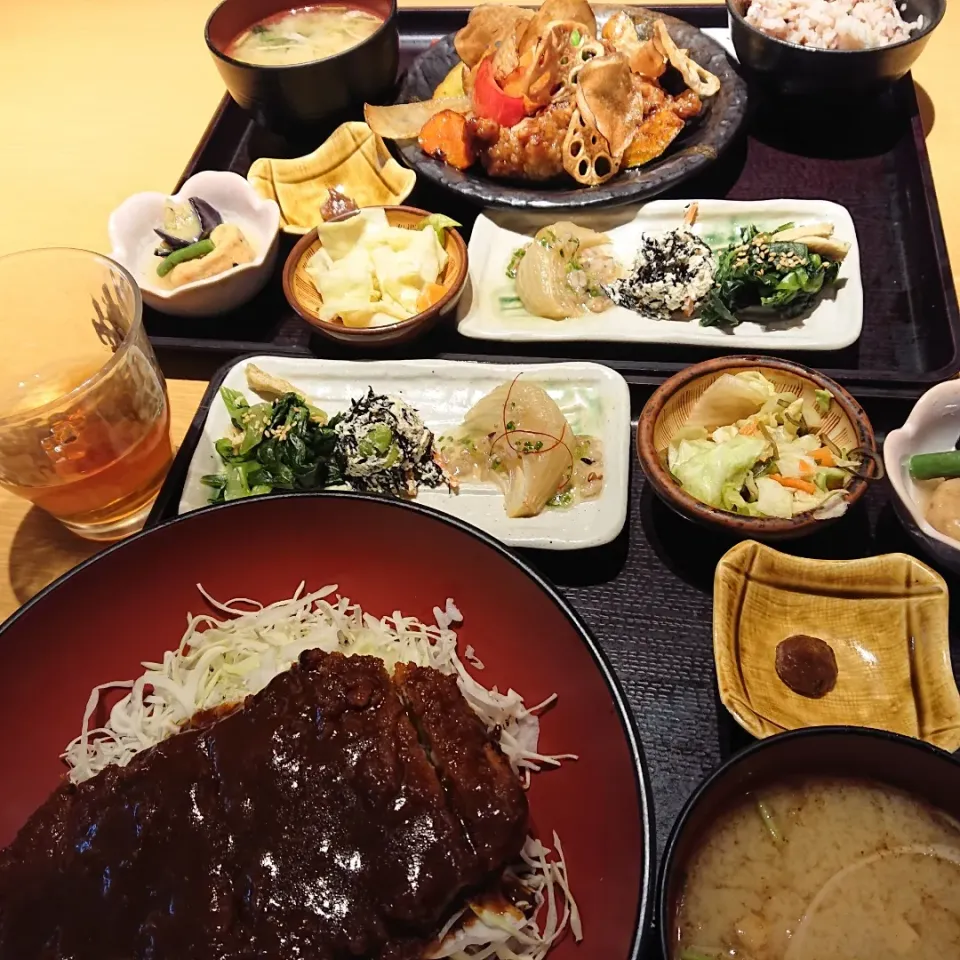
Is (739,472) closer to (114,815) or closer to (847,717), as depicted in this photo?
(847,717)

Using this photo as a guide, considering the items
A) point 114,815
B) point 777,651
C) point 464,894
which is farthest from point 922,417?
point 114,815

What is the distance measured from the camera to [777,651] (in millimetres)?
1800

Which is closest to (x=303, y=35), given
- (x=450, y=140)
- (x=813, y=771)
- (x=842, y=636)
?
(x=450, y=140)

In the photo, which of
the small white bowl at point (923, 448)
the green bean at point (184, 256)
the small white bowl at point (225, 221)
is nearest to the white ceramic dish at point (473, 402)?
the small white bowl at point (225, 221)

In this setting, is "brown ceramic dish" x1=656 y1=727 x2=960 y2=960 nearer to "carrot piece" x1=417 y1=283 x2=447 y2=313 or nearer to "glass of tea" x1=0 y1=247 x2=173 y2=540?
"glass of tea" x1=0 y1=247 x2=173 y2=540

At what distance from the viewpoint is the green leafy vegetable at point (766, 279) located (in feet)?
7.93

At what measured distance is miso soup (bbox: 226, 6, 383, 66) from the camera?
3.40m

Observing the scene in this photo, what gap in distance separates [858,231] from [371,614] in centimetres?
221

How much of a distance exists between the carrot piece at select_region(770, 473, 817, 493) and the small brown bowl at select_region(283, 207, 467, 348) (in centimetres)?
116

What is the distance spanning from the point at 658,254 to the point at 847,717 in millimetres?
1582

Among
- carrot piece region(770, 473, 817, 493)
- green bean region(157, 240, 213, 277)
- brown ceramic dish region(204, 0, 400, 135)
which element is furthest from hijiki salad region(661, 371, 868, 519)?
brown ceramic dish region(204, 0, 400, 135)

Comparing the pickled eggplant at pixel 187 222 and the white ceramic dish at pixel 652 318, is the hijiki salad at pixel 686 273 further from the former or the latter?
the pickled eggplant at pixel 187 222

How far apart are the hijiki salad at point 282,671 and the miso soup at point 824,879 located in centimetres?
28

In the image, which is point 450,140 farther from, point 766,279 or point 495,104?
point 766,279
